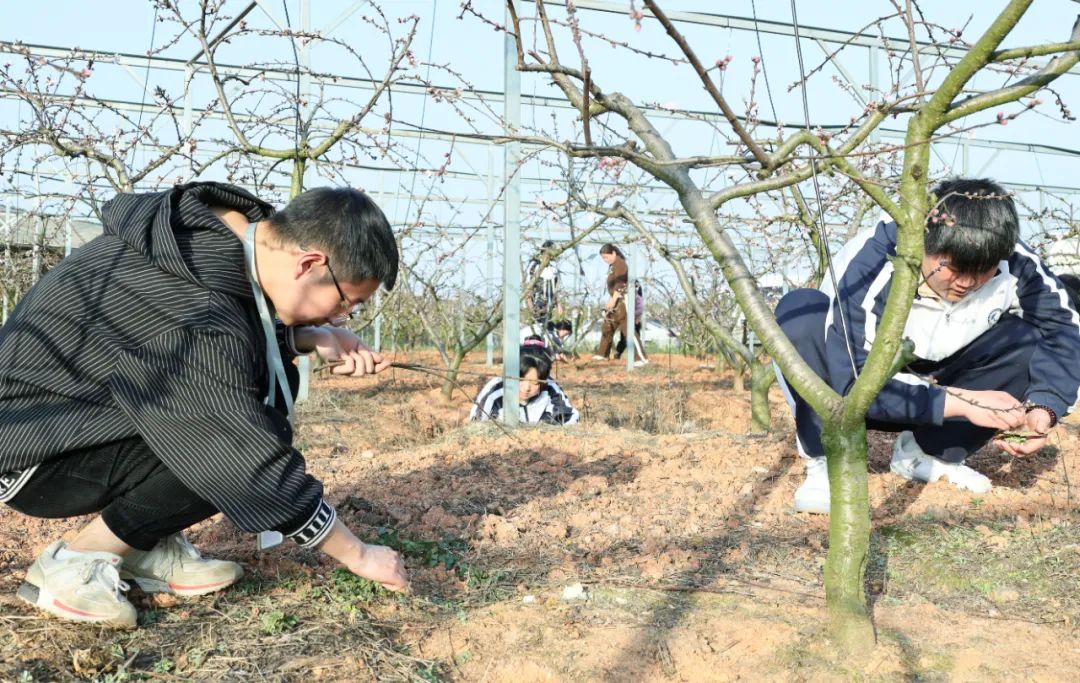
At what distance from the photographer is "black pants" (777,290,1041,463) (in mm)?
3035

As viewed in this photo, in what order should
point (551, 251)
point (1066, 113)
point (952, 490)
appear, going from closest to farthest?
1. point (1066, 113)
2. point (952, 490)
3. point (551, 251)

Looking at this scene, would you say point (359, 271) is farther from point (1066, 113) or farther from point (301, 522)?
point (1066, 113)

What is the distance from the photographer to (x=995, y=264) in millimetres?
2602

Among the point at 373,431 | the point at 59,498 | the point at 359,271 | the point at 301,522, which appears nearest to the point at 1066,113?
the point at 359,271

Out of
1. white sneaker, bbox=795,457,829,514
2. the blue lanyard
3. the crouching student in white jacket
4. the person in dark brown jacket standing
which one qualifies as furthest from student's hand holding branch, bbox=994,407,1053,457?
the person in dark brown jacket standing

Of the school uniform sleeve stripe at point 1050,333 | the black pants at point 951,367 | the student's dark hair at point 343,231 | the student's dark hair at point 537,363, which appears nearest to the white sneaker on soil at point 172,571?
the student's dark hair at point 343,231

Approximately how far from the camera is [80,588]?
6.43 feet

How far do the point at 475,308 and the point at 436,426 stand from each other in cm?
475

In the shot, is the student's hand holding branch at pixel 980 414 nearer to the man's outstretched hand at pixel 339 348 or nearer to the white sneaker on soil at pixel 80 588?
the man's outstretched hand at pixel 339 348

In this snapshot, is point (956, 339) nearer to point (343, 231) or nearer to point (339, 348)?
point (339, 348)

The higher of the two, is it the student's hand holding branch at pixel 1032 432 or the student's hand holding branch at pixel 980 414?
the student's hand holding branch at pixel 980 414

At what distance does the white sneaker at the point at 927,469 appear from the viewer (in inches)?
128

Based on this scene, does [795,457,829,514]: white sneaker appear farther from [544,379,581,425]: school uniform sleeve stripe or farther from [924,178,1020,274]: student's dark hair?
[544,379,581,425]: school uniform sleeve stripe

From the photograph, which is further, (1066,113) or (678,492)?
(678,492)
